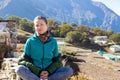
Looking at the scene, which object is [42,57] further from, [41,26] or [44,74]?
[41,26]

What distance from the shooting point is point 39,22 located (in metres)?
5.52

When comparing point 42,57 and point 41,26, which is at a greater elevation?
point 41,26

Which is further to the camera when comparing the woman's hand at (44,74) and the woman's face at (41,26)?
the woman's face at (41,26)

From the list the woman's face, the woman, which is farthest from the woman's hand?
the woman's face

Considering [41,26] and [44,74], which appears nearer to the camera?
[44,74]

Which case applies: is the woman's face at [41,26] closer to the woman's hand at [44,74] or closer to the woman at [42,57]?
the woman at [42,57]

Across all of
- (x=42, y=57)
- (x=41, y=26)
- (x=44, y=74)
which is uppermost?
(x=41, y=26)

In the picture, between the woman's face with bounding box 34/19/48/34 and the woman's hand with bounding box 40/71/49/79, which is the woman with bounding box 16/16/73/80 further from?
the woman's hand with bounding box 40/71/49/79

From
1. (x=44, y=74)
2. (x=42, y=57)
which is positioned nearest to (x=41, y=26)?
(x=42, y=57)

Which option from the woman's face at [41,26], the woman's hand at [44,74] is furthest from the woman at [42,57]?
the woman's hand at [44,74]

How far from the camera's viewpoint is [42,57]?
5.48 m

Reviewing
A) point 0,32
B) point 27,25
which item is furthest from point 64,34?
point 0,32

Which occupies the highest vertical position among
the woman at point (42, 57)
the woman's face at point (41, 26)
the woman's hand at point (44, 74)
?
the woman's face at point (41, 26)

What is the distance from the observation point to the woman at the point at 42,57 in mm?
5398
